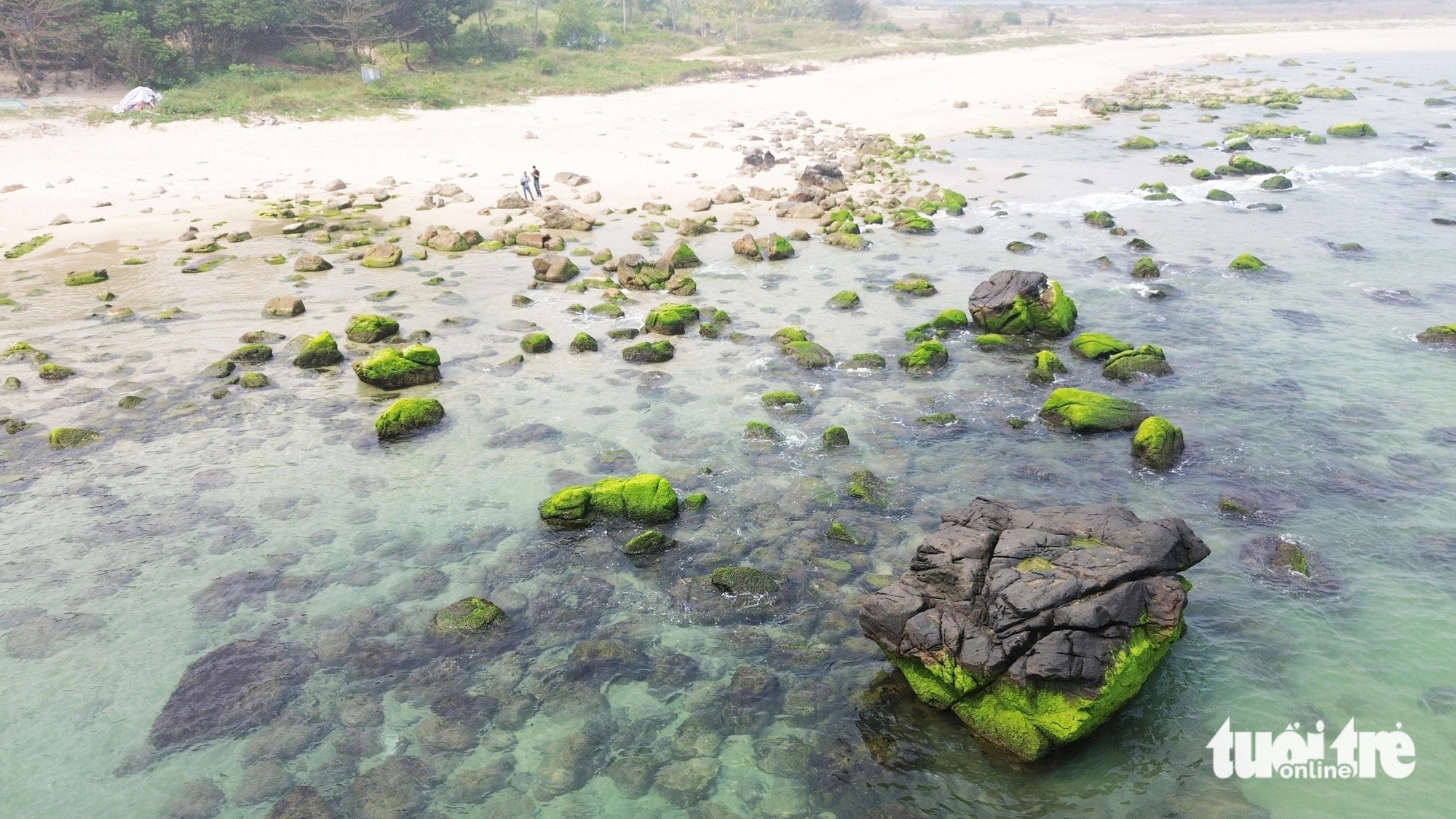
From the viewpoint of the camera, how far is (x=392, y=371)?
21906 mm

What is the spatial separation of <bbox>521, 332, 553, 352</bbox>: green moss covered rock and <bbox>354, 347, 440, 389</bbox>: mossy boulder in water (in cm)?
287

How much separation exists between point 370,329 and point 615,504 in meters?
12.5

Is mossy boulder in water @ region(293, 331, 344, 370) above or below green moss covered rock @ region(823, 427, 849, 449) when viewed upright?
above

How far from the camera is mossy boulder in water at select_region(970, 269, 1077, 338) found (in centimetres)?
2405

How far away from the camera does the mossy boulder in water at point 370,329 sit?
24500 millimetres

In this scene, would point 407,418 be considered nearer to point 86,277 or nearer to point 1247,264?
point 86,277

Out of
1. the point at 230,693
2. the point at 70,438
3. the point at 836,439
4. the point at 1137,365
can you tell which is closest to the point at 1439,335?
the point at 1137,365

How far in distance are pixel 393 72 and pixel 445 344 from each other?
138 feet

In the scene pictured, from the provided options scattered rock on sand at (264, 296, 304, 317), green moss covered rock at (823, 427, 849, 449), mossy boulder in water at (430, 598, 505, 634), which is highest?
scattered rock on sand at (264, 296, 304, 317)

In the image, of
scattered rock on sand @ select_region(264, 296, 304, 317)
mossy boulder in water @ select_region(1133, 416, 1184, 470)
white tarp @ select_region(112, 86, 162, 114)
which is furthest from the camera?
white tarp @ select_region(112, 86, 162, 114)

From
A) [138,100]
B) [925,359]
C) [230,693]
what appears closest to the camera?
[230,693]

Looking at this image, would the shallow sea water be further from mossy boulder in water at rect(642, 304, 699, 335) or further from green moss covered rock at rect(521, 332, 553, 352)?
mossy boulder in water at rect(642, 304, 699, 335)

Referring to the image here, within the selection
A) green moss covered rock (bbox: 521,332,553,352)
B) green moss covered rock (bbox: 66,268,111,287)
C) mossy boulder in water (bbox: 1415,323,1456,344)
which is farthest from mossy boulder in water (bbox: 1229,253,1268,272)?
green moss covered rock (bbox: 66,268,111,287)

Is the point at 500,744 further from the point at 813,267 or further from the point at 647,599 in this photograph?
the point at 813,267
